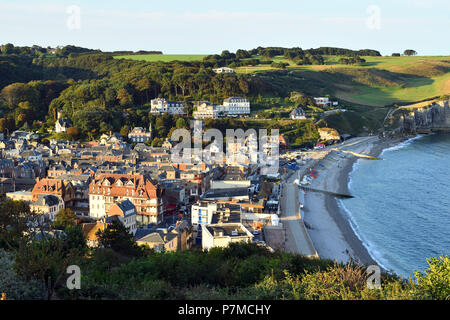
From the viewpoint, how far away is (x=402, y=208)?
117 ft

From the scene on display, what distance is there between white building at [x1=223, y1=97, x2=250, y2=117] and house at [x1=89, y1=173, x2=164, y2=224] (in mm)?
40593

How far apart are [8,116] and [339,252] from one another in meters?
55.9

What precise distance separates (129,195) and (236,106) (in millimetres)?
42872

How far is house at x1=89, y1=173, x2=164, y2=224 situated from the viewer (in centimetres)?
2934

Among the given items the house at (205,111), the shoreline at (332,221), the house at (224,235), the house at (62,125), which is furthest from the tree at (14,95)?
the house at (224,235)

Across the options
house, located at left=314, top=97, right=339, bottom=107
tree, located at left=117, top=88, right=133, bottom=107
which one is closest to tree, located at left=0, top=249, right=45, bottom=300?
tree, located at left=117, top=88, right=133, bottom=107

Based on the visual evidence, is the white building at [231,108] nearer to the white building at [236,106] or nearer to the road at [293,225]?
the white building at [236,106]

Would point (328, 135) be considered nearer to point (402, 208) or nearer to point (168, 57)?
point (402, 208)

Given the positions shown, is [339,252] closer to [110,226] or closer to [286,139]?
[110,226]

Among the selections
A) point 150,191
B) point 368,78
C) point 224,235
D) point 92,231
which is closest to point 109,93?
point 150,191

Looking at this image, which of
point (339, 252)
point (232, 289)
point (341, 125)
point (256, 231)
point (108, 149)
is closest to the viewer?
point (232, 289)

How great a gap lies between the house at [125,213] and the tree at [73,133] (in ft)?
111
